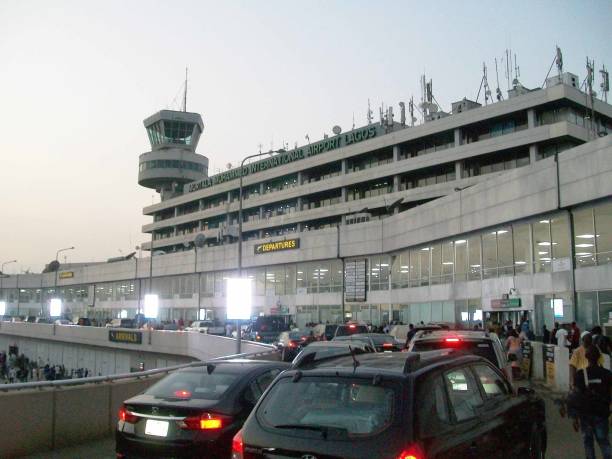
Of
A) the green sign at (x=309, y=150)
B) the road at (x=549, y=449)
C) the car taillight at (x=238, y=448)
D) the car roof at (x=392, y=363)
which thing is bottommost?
the road at (x=549, y=449)

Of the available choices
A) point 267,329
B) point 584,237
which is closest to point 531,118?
point 584,237

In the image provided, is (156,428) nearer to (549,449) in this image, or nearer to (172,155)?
(549,449)

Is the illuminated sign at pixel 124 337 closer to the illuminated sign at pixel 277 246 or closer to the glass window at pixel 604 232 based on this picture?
the illuminated sign at pixel 277 246

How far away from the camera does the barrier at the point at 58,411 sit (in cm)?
904

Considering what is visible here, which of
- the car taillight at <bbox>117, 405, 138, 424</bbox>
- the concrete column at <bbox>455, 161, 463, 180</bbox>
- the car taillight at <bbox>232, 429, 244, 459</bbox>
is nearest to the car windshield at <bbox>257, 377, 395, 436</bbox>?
the car taillight at <bbox>232, 429, 244, 459</bbox>

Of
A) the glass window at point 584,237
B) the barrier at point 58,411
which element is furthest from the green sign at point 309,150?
the barrier at point 58,411

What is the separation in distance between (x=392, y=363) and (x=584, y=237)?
84.3 feet

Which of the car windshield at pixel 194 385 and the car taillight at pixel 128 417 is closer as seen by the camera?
the car taillight at pixel 128 417

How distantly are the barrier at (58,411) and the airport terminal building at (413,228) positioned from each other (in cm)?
2027

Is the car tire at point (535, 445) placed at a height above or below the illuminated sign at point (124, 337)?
above

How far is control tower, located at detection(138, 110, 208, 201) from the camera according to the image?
356 feet

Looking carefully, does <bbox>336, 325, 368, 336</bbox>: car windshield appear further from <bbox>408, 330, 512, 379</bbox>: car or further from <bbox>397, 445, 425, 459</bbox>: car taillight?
<bbox>397, 445, 425, 459</bbox>: car taillight

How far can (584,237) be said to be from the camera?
28.2m

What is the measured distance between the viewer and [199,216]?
312 feet
